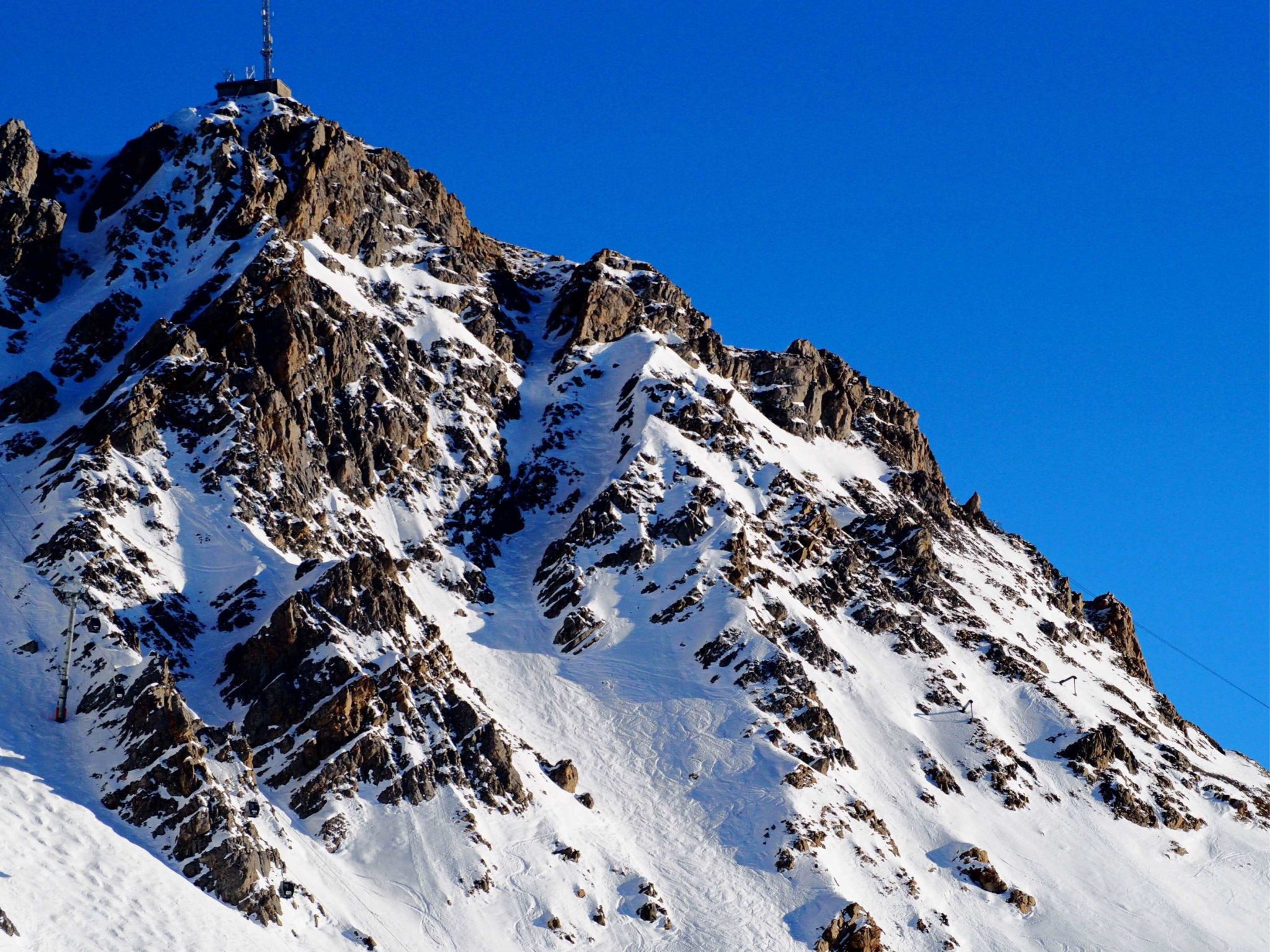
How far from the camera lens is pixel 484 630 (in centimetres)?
14038

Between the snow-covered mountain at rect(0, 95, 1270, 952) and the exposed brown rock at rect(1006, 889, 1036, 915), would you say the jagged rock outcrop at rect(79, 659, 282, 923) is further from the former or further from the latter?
the exposed brown rock at rect(1006, 889, 1036, 915)

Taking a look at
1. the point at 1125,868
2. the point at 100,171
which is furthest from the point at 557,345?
the point at 1125,868

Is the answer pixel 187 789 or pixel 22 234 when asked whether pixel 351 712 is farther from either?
pixel 22 234

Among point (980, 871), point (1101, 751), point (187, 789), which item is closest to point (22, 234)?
point (187, 789)

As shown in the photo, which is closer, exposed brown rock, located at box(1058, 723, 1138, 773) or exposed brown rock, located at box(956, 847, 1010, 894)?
exposed brown rock, located at box(956, 847, 1010, 894)

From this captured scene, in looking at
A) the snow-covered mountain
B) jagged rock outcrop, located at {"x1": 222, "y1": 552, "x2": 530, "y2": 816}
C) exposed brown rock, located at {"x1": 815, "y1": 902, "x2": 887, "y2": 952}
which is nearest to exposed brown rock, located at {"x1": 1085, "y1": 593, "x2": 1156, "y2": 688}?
the snow-covered mountain

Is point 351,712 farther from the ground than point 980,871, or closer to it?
closer to it

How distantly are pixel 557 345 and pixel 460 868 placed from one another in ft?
262

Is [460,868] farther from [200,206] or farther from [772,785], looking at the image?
[200,206]

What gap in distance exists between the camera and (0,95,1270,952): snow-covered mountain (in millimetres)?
109812

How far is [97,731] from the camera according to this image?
109 metres

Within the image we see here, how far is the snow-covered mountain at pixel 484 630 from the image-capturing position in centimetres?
10981

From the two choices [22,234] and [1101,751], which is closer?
[1101,751]

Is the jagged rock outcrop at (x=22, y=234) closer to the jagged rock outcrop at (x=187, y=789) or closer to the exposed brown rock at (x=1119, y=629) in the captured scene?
the jagged rock outcrop at (x=187, y=789)
